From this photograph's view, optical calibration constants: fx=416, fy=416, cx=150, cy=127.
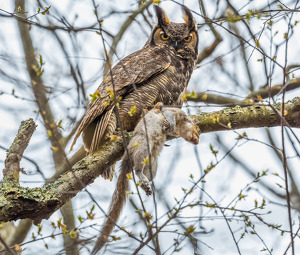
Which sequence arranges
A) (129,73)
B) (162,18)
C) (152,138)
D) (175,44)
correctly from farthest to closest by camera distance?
(162,18) → (175,44) → (129,73) → (152,138)

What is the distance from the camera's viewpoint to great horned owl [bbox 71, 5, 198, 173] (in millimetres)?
2840

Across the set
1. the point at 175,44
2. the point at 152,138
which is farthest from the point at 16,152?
the point at 175,44

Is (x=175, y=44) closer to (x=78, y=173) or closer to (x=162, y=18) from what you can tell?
(x=162, y=18)

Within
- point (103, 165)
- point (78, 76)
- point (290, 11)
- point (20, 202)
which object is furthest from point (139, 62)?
point (20, 202)

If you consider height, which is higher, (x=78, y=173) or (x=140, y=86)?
(x=140, y=86)

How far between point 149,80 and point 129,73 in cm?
16

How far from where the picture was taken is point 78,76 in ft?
12.1

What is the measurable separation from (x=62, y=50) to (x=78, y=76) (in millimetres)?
398

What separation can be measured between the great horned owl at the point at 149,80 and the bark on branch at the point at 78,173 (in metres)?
0.25

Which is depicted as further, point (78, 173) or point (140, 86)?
point (140, 86)

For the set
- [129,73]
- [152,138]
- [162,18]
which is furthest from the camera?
[162,18]

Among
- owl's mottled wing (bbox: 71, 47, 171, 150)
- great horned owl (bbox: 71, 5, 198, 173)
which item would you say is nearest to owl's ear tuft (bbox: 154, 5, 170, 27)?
great horned owl (bbox: 71, 5, 198, 173)

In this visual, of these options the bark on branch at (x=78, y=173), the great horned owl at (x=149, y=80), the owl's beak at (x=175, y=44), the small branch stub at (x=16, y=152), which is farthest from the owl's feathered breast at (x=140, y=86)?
the small branch stub at (x=16, y=152)

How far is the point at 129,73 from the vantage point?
306 centimetres
